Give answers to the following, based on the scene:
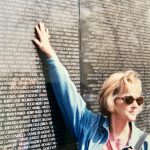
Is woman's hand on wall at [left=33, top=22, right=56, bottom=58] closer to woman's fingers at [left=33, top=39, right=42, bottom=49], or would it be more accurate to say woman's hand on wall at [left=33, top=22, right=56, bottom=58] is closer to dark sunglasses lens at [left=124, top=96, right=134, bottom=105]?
woman's fingers at [left=33, top=39, right=42, bottom=49]

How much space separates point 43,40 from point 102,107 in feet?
2.14

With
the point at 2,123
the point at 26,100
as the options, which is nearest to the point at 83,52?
the point at 26,100

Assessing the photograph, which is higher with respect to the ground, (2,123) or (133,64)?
(133,64)

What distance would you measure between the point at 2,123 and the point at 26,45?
0.55 metres

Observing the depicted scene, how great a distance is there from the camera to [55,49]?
3461mm

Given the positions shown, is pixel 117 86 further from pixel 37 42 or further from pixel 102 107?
pixel 37 42

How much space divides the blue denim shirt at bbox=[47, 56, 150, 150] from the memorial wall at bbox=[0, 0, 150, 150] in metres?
0.06

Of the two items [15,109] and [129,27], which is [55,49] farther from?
[129,27]

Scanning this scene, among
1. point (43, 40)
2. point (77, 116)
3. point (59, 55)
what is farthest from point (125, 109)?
point (43, 40)

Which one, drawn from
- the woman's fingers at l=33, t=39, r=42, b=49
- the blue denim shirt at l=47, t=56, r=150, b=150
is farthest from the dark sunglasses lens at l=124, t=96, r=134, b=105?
the woman's fingers at l=33, t=39, r=42, b=49

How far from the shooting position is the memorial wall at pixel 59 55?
3141mm

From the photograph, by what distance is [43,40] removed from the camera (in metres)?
3.33

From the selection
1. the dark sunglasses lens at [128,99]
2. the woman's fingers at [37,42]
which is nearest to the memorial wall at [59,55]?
the woman's fingers at [37,42]

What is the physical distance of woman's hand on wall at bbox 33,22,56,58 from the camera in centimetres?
332
